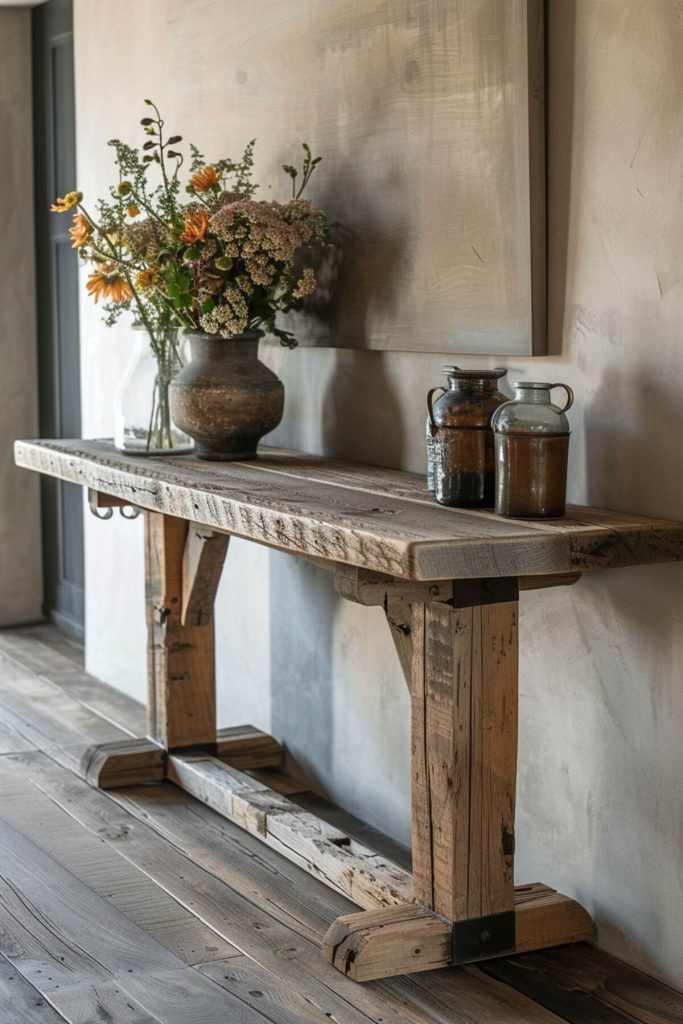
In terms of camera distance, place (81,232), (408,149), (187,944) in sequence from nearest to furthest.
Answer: (187,944)
(408,149)
(81,232)

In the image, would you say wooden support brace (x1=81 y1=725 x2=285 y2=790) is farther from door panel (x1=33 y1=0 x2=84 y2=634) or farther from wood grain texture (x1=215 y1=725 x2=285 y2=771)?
door panel (x1=33 y1=0 x2=84 y2=634)

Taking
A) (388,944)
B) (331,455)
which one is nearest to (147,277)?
(331,455)

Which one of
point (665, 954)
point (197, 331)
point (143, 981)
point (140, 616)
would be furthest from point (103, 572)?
point (665, 954)

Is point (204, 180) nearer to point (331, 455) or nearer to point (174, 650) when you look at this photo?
point (331, 455)

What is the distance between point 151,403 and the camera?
314 centimetres

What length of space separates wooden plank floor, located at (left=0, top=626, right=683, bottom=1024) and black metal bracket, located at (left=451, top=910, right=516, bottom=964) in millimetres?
24

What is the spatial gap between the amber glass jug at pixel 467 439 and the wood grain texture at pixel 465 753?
196mm

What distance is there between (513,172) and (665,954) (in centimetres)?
134

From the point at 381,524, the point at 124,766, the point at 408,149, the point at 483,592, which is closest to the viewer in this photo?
the point at 381,524

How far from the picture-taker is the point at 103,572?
4.40 metres

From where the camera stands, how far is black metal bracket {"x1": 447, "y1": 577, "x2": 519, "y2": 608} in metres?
2.23

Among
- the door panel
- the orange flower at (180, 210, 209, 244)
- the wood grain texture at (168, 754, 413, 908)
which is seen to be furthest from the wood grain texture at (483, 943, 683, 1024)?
the door panel

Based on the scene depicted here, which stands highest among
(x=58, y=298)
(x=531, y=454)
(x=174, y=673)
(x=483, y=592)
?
(x=58, y=298)

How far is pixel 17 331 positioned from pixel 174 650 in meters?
2.17
